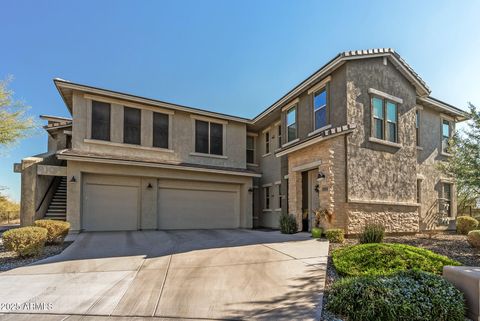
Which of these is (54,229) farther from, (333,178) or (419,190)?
(419,190)

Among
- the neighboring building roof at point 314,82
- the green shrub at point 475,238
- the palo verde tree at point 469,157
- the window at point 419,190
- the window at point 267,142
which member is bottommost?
the green shrub at point 475,238

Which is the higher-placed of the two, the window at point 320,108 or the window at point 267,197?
the window at point 320,108

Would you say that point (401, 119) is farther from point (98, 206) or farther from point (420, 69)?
point (98, 206)

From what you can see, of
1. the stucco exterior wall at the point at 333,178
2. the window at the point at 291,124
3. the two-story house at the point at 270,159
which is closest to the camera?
the stucco exterior wall at the point at 333,178

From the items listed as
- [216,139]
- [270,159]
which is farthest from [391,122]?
[216,139]

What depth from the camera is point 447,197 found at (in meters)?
15.1

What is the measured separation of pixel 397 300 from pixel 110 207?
12.3m

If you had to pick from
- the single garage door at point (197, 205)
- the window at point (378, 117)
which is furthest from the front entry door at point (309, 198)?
the single garage door at point (197, 205)

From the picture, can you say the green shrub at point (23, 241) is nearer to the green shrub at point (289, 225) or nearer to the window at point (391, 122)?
the green shrub at point (289, 225)

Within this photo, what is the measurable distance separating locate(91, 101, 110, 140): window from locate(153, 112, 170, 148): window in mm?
2221

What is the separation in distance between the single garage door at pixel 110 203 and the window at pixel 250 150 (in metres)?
7.28

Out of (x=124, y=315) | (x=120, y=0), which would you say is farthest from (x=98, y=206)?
(x=124, y=315)

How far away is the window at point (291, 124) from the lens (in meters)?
13.8

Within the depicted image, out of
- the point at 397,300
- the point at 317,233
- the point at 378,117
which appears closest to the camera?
the point at 397,300
